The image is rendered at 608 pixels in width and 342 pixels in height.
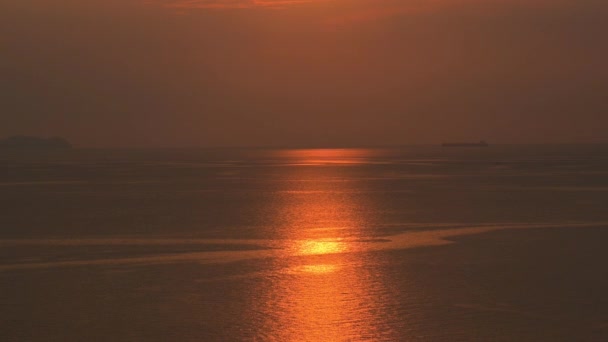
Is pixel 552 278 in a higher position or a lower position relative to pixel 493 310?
higher

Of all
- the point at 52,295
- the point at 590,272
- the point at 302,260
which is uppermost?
the point at 302,260

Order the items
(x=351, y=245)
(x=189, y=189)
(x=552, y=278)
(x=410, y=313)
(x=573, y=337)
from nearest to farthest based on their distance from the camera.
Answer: (x=573, y=337)
(x=410, y=313)
(x=552, y=278)
(x=351, y=245)
(x=189, y=189)

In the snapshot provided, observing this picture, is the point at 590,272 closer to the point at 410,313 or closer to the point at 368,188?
the point at 410,313

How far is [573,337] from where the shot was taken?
560 inches

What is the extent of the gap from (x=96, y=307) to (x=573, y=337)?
31.0 ft

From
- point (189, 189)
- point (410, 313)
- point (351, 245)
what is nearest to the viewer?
point (410, 313)

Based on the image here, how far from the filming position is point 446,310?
53.4 feet

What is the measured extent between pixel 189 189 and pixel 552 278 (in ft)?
130

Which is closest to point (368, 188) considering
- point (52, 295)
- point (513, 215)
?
point (513, 215)

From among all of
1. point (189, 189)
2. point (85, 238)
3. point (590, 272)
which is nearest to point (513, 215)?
point (590, 272)

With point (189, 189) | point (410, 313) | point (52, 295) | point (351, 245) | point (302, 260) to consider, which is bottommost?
point (410, 313)

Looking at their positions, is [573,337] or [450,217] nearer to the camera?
[573,337]

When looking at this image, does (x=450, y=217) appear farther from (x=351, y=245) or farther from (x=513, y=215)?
(x=351, y=245)

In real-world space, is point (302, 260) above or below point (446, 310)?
above
